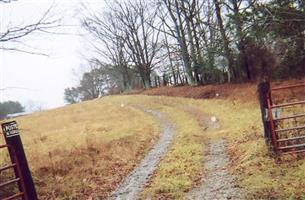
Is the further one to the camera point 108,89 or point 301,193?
point 108,89

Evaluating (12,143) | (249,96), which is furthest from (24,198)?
(249,96)

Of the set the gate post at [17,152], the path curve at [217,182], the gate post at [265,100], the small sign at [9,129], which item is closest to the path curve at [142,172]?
the path curve at [217,182]

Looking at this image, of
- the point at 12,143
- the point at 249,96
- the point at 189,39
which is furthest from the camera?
the point at 189,39

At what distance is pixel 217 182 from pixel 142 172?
2.66 metres

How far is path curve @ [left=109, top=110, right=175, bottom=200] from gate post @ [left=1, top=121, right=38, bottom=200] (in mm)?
1938

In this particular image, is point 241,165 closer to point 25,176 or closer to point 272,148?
point 272,148

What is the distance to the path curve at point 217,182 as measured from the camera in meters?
7.77

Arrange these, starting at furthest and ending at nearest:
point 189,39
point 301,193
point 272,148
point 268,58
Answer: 1. point 189,39
2. point 268,58
3. point 272,148
4. point 301,193

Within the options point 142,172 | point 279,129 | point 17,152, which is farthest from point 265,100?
point 17,152

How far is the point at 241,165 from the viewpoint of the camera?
9.45 meters

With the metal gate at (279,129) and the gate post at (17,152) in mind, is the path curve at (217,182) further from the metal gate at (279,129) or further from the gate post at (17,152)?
the gate post at (17,152)

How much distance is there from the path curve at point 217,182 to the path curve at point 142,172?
1.39 meters

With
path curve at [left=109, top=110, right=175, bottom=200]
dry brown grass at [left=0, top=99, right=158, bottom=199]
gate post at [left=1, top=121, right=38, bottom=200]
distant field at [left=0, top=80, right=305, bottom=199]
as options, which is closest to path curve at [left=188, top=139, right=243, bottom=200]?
distant field at [left=0, top=80, right=305, bottom=199]

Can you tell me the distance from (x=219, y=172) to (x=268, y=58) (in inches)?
853
